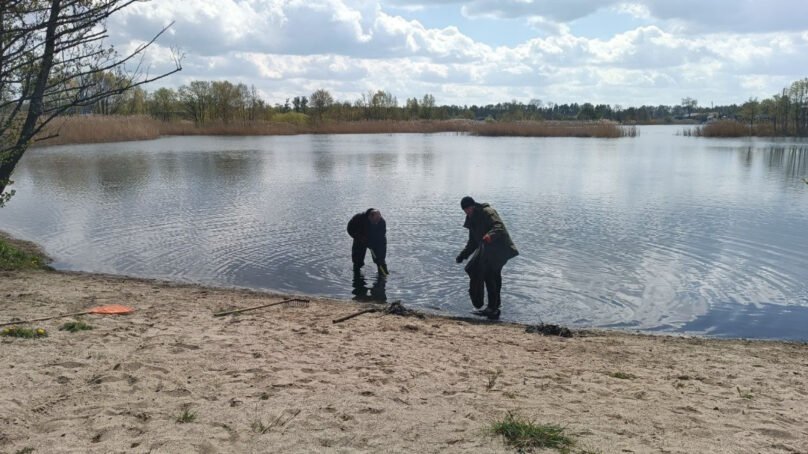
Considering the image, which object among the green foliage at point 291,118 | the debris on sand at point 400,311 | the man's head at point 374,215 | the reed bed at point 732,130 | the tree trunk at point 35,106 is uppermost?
the green foliage at point 291,118

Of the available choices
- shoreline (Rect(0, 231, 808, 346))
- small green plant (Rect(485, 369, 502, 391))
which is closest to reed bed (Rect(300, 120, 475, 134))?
shoreline (Rect(0, 231, 808, 346))

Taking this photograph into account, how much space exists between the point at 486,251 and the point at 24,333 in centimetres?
584

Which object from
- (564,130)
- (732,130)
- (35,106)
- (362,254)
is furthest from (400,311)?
(732,130)

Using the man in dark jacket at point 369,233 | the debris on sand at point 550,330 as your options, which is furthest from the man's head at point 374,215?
the debris on sand at point 550,330

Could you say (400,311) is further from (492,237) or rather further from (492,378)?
(492,378)

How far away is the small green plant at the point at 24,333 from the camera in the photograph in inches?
246

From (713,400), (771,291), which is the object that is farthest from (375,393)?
(771,291)

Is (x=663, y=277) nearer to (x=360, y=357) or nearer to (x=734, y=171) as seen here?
(x=360, y=357)

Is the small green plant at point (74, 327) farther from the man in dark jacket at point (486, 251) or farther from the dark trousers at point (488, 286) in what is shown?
the dark trousers at point (488, 286)

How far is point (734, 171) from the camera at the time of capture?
3050 cm

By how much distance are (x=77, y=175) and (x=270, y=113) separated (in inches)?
2712

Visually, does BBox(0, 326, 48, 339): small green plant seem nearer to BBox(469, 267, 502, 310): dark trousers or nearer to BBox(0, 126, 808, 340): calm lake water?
BBox(0, 126, 808, 340): calm lake water

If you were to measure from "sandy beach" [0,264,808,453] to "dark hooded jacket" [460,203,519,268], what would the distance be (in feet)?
3.87

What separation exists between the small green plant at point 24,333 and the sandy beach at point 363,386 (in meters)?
0.10
